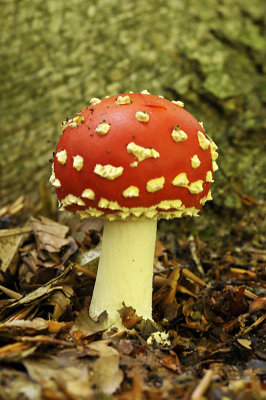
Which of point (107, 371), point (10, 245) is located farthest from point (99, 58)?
point (107, 371)

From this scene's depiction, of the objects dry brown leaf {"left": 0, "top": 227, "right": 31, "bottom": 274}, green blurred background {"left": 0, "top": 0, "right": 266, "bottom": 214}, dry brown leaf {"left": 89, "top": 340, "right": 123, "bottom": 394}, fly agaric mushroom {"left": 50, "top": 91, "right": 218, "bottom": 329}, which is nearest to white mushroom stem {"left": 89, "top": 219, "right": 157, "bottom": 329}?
fly agaric mushroom {"left": 50, "top": 91, "right": 218, "bottom": 329}

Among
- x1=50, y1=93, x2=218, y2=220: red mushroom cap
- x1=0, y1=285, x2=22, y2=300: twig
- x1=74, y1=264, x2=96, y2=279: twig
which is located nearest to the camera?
x1=50, y1=93, x2=218, y2=220: red mushroom cap

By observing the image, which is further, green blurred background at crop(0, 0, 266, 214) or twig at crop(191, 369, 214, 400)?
green blurred background at crop(0, 0, 266, 214)

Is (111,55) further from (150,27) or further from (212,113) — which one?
(212,113)

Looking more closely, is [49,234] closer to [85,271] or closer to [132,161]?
[85,271]

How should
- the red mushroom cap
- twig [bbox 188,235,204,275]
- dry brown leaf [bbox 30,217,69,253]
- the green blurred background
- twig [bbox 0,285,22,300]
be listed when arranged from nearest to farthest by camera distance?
the red mushroom cap → twig [bbox 0,285,22,300] → dry brown leaf [bbox 30,217,69,253] → twig [bbox 188,235,204,275] → the green blurred background

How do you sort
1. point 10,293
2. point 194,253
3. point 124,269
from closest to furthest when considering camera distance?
point 124,269 → point 10,293 → point 194,253

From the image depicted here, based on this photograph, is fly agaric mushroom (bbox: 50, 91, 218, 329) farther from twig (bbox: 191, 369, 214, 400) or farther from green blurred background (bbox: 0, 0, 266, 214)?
green blurred background (bbox: 0, 0, 266, 214)
